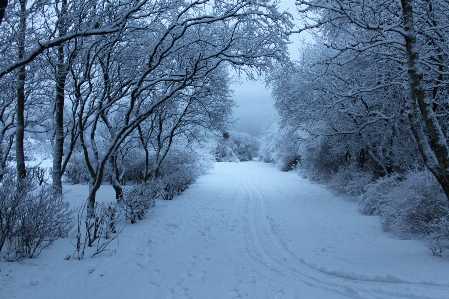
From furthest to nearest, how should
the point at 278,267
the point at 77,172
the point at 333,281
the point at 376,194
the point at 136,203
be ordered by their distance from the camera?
1. the point at 77,172
2. the point at 376,194
3. the point at 136,203
4. the point at 278,267
5. the point at 333,281

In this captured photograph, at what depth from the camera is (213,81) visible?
954 centimetres

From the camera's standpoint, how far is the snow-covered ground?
395 cm

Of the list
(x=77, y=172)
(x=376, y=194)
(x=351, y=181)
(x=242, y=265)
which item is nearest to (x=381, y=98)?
(x=376, y=194)

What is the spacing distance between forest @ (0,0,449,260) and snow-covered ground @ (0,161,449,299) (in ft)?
1.62

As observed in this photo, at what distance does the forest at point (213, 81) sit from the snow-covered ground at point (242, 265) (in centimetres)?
49

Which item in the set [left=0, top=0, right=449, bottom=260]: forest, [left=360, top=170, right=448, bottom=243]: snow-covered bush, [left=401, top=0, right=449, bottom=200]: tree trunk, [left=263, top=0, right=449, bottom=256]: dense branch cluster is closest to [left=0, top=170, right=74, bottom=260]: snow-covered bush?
[left=0, top=0, right=449, bottom=260]: forest

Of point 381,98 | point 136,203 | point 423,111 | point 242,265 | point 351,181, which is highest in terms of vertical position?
point 381,98

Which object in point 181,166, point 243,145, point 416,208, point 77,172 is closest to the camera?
point 416,208

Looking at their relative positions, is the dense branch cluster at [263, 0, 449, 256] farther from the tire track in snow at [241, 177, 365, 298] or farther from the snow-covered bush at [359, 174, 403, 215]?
the tire track in snow at [241, 177, 365, 298]

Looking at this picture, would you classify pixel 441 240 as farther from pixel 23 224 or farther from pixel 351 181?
pixel 23 224

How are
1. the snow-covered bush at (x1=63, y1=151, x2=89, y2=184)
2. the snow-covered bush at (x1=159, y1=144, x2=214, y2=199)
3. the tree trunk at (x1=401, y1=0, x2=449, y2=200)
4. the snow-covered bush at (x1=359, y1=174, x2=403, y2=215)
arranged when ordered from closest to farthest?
the tree trunk at (x1=401, y1=0, x2=449, y2=200)
the snow-covered bush at (x1=359, y1=174, x2=403, y2=215)
the snow-covered bush at (x1=159, y1=144, x2=214, y2=199)
the snow-covered bush at (x1=63, y1=151, x2=89, y2=184)

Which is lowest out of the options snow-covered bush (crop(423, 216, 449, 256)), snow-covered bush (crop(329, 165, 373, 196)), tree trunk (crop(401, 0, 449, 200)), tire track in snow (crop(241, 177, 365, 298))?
tire track in snow (crop(241, 177, 365, 298))

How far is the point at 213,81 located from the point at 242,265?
6.36 metres

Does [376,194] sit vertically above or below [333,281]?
above
